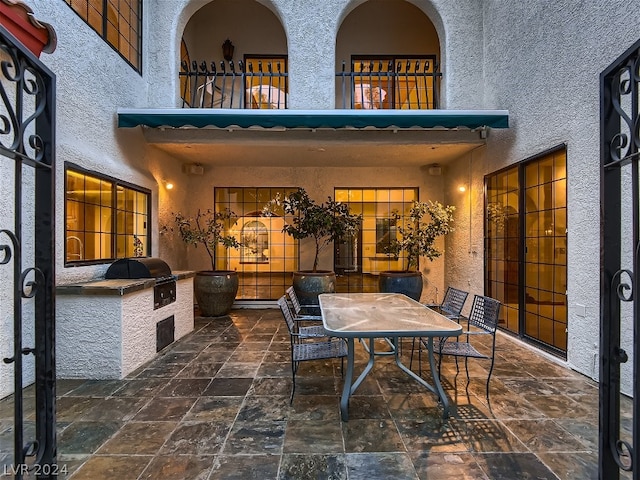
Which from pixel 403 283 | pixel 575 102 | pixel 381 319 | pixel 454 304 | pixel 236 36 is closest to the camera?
pixel 381 319

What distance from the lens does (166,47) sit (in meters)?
5.80

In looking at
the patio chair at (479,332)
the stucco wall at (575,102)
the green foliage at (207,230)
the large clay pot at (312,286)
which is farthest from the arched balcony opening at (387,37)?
the patio chair at (479,332)

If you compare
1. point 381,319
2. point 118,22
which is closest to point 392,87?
point 118,22

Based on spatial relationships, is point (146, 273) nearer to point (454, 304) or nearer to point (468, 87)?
point (454, 304)

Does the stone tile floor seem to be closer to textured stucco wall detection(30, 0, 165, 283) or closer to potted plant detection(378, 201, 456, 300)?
textured stucco wall detection(30, 0, 165, 283)

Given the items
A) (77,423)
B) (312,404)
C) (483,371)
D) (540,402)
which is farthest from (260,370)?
(540,402)

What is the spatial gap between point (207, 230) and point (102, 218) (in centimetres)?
231

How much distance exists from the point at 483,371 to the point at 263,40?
27.2 feet

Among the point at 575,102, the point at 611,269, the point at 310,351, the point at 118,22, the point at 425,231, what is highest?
the point at 118,22

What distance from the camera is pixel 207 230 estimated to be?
23.0 feet

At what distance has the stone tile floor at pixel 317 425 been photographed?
2.30m

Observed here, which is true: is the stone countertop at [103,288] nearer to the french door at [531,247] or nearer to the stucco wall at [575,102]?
the stucco wall at [575,102]

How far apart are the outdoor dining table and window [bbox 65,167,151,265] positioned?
10.6 feet

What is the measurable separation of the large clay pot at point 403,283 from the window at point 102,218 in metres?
4.45
